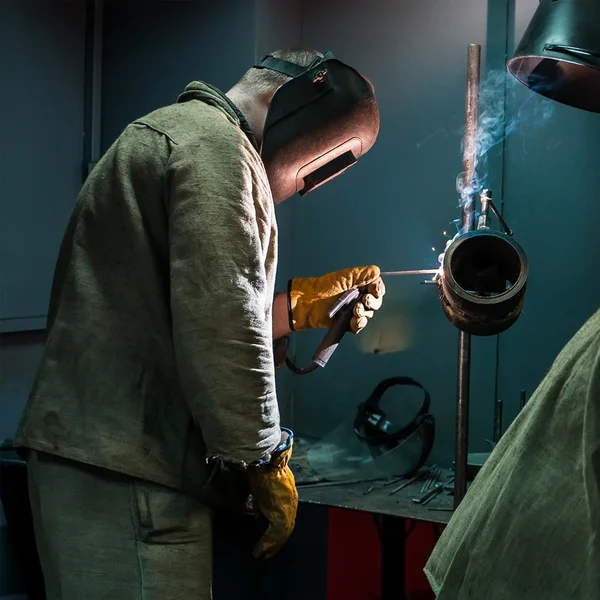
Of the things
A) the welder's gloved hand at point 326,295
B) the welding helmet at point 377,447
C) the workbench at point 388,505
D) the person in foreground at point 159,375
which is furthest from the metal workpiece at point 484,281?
the welding helmet at point 377,447

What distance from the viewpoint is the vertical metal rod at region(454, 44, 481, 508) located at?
6.53 feet

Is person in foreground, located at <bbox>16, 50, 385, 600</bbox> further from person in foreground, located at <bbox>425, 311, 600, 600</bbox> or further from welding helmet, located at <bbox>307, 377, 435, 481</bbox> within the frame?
welding helmet, located at <bbox>307, 377, 435, 481</bbox>

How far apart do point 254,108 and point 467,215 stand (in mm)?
673

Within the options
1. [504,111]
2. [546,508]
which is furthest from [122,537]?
[504,111]

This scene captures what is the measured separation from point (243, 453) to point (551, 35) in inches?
39.7

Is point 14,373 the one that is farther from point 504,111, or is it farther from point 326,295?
point 504,111

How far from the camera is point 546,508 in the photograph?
2.93ft

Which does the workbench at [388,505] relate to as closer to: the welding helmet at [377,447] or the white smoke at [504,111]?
the welding helmet at [377,447]

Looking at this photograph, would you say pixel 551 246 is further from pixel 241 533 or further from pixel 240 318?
pixel 240 318

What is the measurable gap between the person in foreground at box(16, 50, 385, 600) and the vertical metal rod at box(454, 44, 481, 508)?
0.69 meters

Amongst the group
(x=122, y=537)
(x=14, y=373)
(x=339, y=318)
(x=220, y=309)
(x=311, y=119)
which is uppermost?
(x=311, y=119)

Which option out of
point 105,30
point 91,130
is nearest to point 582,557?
point 91,130

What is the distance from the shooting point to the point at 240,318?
137 cm

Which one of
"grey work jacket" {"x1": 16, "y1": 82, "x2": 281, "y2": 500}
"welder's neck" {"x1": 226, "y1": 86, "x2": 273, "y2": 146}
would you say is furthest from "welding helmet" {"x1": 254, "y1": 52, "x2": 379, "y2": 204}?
"grey work jacket" {"x1": 16, "y1": 82, "x2": 281, "y2": 500}
